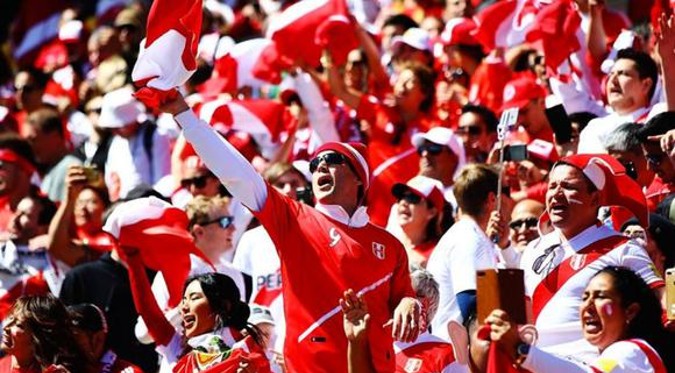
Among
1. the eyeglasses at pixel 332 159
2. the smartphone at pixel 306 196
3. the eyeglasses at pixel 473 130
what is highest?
the eyeglasses at pixel 332 159

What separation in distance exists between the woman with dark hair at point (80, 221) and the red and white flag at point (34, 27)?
321 inches

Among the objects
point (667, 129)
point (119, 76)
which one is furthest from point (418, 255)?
point (119, 76)

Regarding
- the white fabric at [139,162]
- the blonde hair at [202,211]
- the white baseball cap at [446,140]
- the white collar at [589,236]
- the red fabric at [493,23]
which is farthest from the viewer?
the white fabric at [139,162]

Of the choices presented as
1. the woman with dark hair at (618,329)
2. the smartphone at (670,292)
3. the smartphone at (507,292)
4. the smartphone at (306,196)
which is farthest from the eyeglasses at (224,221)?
the smartphone at (507,292)

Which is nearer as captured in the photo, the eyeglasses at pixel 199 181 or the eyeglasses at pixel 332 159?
the eyeglasses at pixel 332 159

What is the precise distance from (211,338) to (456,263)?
1.52 meters

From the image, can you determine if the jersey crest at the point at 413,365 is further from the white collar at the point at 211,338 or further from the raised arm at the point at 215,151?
the raised arm at the point at 215,151

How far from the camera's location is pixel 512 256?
10.1 m

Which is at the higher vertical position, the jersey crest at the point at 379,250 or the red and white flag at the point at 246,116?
the jersey crest at the point at 379,250

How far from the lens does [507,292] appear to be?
23.1ft

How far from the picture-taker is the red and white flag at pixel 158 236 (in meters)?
10.3

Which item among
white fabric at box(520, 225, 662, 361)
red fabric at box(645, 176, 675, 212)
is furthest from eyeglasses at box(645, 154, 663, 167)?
white fabric at box(520, 225, 662, 361)

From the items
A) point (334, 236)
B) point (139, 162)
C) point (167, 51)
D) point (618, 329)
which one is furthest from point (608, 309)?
point (139, 162)

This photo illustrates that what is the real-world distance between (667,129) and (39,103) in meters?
7.83
